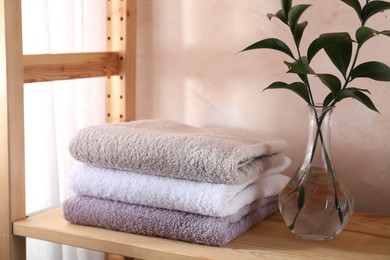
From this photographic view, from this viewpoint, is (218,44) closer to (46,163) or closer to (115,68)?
(115,68)

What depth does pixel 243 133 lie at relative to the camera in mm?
1153

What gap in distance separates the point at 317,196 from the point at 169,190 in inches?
8.9

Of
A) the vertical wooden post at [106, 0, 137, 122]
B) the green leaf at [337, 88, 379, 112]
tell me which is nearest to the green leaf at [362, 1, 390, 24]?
the green leaf at [337, 88, 379, 112]

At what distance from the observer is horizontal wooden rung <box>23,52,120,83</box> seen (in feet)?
3.59

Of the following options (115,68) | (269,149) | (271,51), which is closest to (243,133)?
(269,149)

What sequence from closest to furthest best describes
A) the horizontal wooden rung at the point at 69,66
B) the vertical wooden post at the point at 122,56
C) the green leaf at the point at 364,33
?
the green leaf at the point at 364,33 → the horizontal wooden rung at the point at 69,66 → the vertical wooden post at the point at 122,56

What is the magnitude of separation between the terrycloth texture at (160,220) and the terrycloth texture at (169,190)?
0.01 metres

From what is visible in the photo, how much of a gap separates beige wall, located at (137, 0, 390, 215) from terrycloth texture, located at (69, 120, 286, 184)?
168 millimetres

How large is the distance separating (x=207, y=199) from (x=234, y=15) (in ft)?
1.50

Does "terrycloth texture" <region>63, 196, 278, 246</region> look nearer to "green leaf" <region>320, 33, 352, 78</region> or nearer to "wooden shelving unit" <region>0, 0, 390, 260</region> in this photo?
"wooden shelving unit" <region>0, 0, 390, 260</region>

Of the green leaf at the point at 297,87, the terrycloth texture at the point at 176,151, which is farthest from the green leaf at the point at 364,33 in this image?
the terrycloth texture at the point at 176,151

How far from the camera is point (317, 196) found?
988mm

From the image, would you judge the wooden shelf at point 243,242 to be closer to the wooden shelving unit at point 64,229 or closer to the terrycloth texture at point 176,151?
the wooden shelving unit at point 64,229

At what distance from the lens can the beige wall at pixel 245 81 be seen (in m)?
1.19
